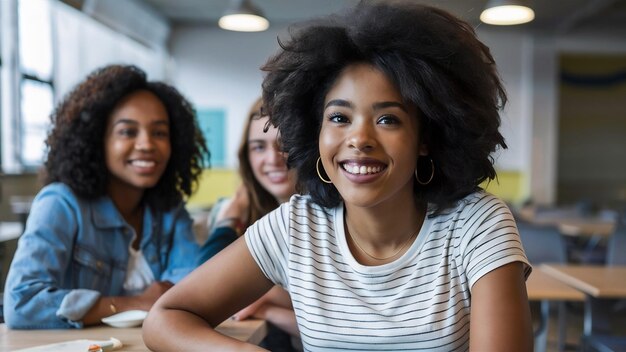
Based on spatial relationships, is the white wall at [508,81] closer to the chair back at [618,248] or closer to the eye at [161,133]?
the chair back at [618,248]

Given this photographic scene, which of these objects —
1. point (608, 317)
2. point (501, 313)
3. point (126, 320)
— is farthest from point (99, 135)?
point (608, 317)

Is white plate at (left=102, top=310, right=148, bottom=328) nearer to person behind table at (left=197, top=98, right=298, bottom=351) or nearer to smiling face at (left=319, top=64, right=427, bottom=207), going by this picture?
person behind table at (left=197, top=98, right=298, bottom=351)

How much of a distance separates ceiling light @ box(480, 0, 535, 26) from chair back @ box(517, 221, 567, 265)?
5.90 ft

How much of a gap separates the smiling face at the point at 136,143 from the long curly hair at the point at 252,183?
15.3 inches

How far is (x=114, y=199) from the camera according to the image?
83.5 inches

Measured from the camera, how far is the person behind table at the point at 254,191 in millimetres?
2123

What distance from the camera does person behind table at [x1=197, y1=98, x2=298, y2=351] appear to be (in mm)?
2123

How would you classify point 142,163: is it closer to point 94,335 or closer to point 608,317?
point 94,335

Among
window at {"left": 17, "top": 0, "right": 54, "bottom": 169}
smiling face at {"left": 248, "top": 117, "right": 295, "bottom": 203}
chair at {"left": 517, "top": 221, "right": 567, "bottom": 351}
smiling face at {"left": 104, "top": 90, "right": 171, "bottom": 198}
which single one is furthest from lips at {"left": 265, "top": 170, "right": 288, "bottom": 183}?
window at {"left": 17, "top": 0, "right": 54, "bottom": 169}

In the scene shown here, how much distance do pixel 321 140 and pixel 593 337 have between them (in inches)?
70.7

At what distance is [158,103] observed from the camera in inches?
86.1

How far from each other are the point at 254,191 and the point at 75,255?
747 mm

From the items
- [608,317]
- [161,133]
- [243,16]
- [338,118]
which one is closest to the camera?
[338,118]

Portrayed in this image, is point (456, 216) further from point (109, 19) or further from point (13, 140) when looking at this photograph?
point (109, 19)
